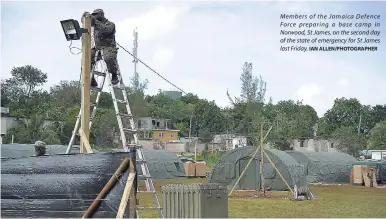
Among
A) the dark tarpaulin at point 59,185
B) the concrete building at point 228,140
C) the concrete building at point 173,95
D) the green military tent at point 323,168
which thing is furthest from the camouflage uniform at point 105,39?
the concrete building at point 173,95

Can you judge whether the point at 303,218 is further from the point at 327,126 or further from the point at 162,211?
the point at 327,126

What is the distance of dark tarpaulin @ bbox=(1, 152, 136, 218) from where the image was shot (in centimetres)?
791

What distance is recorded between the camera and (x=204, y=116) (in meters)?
83.5

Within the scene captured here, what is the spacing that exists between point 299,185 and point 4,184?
57.3ft

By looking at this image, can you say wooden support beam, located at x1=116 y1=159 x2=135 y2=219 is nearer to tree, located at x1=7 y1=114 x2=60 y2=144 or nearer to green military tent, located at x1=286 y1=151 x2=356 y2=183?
green military tent, located at x1=286 y1=151 x2=356 y2=183

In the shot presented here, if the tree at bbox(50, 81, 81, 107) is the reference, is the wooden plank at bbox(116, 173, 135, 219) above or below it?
below

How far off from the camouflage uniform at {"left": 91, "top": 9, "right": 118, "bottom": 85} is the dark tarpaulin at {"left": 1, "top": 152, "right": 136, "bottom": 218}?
2379 mm

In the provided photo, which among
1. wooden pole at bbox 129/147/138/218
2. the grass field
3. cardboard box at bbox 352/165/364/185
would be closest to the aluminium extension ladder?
wooden pole at bbox 129/147/138/218

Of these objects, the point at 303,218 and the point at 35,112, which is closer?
the point at 303,218

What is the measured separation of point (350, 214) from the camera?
55.8 ft

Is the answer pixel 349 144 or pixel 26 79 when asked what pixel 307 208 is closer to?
pixel 349 144

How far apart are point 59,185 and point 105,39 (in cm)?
301

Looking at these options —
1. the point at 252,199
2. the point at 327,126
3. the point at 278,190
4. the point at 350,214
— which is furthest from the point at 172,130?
the point at 350,214

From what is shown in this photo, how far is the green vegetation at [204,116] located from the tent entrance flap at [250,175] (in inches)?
153
